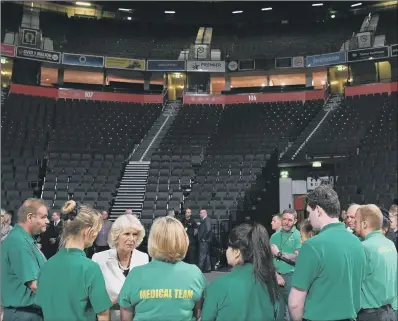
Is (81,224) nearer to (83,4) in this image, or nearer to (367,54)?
(367,54)

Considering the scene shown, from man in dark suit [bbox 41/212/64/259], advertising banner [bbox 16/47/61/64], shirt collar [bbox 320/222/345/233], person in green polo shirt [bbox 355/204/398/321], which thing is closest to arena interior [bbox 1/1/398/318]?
advertising banner [bbox 16/47/61/64]

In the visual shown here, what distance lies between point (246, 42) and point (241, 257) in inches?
1129

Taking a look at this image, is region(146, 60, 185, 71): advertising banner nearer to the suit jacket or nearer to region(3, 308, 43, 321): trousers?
the suit jacket

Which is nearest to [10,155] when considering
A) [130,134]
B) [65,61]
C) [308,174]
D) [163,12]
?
[130,134]

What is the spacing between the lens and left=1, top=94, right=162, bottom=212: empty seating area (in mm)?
18438

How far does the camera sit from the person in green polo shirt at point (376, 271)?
3986 mm

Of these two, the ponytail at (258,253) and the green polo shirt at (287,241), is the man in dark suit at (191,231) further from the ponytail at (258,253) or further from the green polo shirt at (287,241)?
the ponytail at (258,253)

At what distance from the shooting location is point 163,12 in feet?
101

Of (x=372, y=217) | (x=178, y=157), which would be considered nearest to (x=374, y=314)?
(x=372, y=217)

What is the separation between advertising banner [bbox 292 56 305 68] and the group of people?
83.5ft

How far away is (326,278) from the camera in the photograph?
3.23 meters

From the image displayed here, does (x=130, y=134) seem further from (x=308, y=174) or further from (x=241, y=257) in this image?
(x=241, y=257)

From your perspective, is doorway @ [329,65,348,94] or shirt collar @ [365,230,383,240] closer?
shirt collar @ [365,230,383,240]

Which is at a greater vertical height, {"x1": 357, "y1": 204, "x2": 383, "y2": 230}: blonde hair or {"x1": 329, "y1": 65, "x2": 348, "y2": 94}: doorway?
{"x1": 329, "y1": 65, "x2": 348, "y2": 94}: doorway
